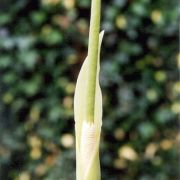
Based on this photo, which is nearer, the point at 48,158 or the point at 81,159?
the point at 81,159

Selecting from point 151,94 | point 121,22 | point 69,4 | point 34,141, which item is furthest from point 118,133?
point 69,4

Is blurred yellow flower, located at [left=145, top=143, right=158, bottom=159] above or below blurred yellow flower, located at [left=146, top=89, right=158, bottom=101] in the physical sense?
below

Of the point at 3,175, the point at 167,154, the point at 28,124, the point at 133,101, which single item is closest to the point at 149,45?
the point at 133,101

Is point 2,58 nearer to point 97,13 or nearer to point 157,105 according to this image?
point 157,105

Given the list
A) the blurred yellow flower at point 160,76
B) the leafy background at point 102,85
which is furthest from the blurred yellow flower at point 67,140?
the blurred yellow flower at point 160,76

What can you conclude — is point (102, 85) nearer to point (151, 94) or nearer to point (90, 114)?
point (151, 94)

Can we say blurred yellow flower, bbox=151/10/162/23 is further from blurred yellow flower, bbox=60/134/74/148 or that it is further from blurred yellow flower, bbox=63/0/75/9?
blurred yellow flower, bbox=60/134/74/148

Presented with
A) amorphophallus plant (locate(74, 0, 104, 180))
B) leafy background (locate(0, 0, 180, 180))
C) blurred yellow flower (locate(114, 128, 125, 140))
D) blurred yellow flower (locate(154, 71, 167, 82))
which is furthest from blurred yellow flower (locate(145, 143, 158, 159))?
amorphophallus plant (locate(74, 0, 104, 180))
